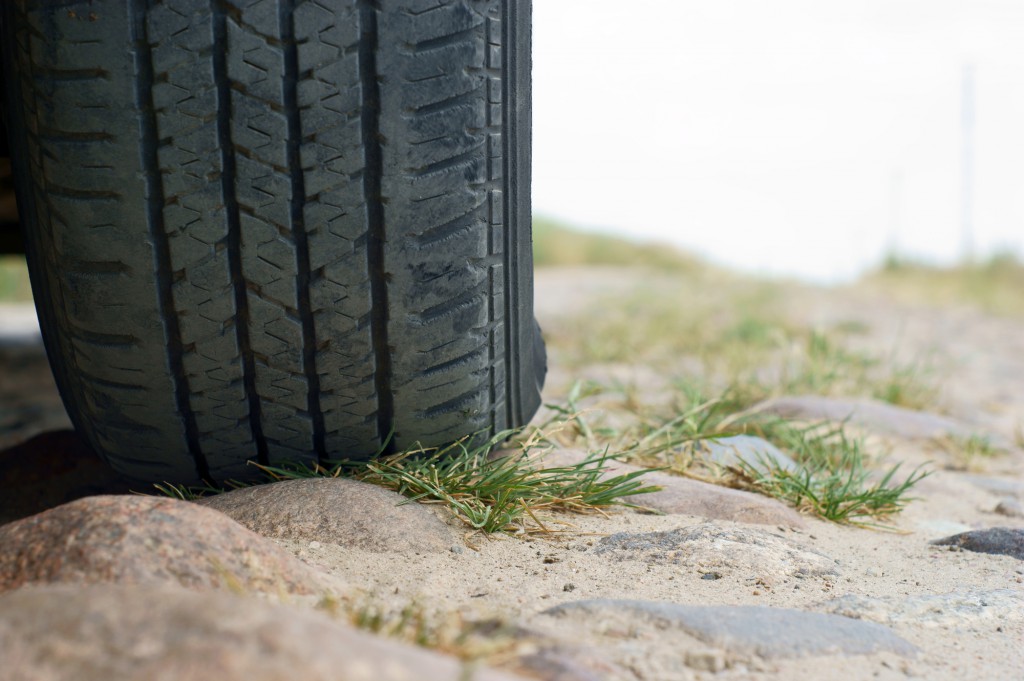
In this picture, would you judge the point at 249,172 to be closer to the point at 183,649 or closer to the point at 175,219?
the point at 175,219

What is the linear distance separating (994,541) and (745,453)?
577 mm

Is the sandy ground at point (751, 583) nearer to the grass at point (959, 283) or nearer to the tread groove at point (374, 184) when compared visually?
the tread groove at point (374, 184)

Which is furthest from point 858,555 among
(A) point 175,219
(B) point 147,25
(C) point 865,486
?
(B) point 147,25

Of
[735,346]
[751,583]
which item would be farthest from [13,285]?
[751,583]

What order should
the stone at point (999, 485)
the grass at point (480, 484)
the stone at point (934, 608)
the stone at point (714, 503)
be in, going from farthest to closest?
1. the stone at point (999, 485)
2. the stone at point (714, 503)
3. the grass at point (480, 484)
4. the stone at point (934, 608)

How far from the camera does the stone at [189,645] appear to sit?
2.66 ft

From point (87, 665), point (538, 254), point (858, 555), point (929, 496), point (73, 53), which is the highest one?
point (73, 53)

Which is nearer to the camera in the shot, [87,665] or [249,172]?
[87,665]

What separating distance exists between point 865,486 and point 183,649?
1.71m

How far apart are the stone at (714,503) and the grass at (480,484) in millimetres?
57

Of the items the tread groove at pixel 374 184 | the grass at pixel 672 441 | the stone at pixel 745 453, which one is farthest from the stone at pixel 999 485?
the tread groove at pixel 374 184

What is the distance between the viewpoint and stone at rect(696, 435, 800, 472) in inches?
79.7

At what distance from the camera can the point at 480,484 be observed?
5.36 feet

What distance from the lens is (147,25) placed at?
129 cm
